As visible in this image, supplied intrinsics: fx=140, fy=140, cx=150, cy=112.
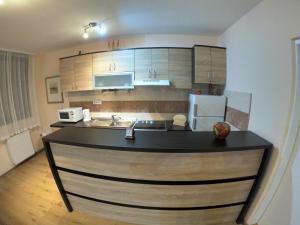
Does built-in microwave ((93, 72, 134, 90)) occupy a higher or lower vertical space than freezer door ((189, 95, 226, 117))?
higher

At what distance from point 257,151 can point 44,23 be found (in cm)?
296

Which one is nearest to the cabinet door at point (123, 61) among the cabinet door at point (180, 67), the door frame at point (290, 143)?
the cabinet door at point (180, 67)

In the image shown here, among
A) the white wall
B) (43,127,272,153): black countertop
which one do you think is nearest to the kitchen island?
(43,127,272,153): black countertop

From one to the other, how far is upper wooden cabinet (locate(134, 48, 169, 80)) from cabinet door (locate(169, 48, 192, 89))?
0.09 m

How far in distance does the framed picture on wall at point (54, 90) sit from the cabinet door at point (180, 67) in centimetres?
266

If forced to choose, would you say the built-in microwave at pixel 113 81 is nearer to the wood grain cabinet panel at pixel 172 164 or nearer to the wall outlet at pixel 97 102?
the wall outlet at pixel 97 102

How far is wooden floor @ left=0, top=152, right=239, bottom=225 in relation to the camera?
5.62 ft

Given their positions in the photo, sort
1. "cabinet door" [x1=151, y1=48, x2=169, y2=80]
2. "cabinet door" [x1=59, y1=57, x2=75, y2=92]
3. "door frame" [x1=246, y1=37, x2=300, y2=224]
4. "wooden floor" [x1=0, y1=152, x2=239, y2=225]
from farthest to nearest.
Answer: "cabinet door" [x1=59, y1=57, x2=75, y2=92] < "cabinet door" [x1=151, y1=48, x2=169, y2=80] < "wooden floor" [x1=0, y1=152, x2=239, y2=225] < "door frame" [x1=246, y1=37, x2=300, y2=224]

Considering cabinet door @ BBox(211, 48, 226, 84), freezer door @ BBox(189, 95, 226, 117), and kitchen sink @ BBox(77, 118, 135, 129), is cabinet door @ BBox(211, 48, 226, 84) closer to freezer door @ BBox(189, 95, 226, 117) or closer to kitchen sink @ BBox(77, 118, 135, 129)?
freezer door @ BBox(189, 95, 226, 117)

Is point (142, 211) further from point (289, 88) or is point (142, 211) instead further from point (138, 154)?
point (289, 88)

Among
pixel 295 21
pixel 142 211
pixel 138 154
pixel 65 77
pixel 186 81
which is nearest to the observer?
pixel 295 21

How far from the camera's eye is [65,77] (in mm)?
2826

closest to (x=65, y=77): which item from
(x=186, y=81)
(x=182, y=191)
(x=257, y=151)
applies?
(x=186, y=81)

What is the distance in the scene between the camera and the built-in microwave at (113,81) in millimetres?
2504
